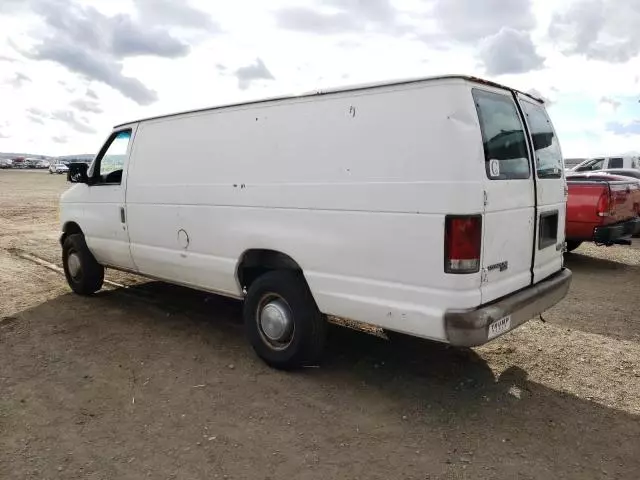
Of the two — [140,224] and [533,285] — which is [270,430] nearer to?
[533,285]

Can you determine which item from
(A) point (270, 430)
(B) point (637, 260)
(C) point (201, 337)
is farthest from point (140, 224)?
(B) point (637, 260)

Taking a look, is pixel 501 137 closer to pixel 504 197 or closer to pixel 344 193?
pixel 504 197

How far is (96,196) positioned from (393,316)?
13.9ft

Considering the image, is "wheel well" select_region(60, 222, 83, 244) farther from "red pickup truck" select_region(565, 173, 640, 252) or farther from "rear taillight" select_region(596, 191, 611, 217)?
"rear taillight" select_region(596, 191, 611, 217)

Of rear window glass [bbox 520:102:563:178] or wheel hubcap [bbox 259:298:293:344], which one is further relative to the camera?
wheel hubcap [bbox 259:298:293:344]

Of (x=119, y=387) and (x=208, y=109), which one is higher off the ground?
(x=208, y=109)

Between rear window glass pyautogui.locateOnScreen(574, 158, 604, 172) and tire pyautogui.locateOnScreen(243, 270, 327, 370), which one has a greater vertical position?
rear window glass pyautogui.locateOnScreen(574, 158, 604, 172)

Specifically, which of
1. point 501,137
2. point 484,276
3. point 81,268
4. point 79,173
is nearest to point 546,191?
point 501,137

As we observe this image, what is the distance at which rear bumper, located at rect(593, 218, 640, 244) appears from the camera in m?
7.72

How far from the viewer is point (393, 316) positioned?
3.54m

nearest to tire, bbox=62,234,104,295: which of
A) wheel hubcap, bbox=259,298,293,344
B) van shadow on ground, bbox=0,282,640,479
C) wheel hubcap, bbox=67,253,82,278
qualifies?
wheel hubcap, bbox=67,253,82,278

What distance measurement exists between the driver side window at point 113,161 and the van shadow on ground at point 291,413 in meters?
1.85

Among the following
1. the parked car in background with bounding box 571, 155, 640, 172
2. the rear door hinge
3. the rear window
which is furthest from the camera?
the rear window

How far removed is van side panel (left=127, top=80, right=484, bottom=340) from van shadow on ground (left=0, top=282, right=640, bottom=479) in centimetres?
66
